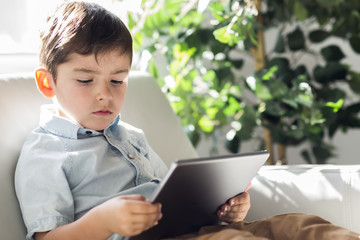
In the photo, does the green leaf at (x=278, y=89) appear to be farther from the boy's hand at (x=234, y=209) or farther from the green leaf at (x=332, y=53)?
the boy's hand at (x=234, y=209)

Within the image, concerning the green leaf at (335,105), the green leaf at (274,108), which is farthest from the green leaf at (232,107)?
the green leaf at (335,105)

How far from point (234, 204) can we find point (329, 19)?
1275 mm

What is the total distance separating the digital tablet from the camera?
78cm

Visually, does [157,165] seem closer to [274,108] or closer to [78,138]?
[78,138]

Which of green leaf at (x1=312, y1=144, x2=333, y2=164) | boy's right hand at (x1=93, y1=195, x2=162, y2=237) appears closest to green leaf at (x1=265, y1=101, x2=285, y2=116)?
green leaf at (x1=312, y1=144, x2=333, y2=164)

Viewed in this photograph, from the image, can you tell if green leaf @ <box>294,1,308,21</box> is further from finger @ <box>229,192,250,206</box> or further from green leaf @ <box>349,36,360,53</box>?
finger @ <box>229,192,250,206</box>

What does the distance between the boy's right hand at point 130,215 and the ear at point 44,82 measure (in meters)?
0.32

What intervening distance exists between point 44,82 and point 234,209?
17.3 inches

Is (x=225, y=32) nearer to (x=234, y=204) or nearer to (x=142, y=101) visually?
(x=142, y=101)

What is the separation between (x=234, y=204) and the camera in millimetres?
994

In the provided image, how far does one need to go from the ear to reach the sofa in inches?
2.2

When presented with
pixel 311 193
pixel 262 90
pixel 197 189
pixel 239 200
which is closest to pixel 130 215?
pixel 197 189

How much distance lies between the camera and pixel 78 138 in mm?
1021

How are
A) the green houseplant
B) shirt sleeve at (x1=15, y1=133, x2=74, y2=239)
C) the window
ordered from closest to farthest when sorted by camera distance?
1. shirt sleeve at (x1=15, y1=133, x2=74, y2=239)
2. the window
3. the green houseplant
